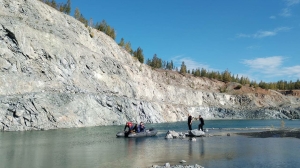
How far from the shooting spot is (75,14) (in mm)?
116188

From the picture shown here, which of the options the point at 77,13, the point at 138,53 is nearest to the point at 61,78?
the point at 77,13

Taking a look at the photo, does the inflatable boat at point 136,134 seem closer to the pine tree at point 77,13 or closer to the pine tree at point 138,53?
the pine tree at point 77,13

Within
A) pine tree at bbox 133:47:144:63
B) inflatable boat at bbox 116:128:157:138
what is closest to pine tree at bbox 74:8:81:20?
pine tree at bbox 133:47:144:63

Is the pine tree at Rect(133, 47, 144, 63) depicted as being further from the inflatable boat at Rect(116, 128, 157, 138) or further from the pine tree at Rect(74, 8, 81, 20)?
the inflatable boat at Rect(116, 128, 157, 138)

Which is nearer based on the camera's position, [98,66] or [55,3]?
[98,66]

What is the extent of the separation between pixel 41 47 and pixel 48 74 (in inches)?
278

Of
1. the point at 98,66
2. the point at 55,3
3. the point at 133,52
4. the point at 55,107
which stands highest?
the point at 55,3

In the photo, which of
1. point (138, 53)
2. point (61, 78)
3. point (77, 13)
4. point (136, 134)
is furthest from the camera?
point (138, 53)

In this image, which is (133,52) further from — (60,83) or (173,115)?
(60,83)

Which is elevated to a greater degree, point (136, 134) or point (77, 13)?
point (77, 13)

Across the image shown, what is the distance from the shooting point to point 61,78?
65.5 metres

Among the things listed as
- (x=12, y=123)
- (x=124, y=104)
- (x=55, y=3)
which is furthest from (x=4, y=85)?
(x=55, y=3)

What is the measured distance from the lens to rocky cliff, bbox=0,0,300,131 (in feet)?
173

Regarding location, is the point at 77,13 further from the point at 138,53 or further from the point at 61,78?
the point at 61,78
